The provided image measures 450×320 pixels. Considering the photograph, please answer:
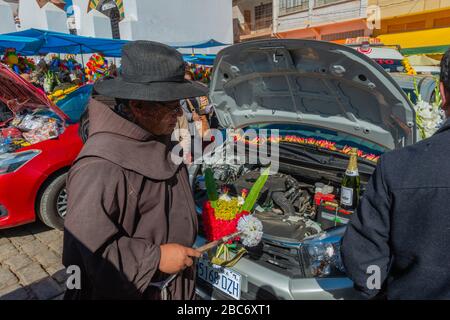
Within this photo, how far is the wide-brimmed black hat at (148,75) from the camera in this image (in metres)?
1.26

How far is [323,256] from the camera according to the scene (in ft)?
6.06

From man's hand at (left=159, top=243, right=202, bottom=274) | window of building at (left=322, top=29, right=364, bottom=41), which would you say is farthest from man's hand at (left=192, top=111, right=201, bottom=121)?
window of building at (left=322, top=29, right=364, bottom=41)

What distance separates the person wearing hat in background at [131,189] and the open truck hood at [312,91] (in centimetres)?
114

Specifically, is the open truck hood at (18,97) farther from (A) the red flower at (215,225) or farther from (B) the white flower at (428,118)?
(B) the white flower at (428,118)

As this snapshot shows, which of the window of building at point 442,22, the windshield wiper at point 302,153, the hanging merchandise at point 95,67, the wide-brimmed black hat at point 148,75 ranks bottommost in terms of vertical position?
the windshield wiper at point 302,153

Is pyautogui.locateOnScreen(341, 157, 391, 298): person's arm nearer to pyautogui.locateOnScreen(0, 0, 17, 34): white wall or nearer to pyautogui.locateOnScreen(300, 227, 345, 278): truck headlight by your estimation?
pyautogui.locateOnScreen(300, 227, 345, 278): truck headlight

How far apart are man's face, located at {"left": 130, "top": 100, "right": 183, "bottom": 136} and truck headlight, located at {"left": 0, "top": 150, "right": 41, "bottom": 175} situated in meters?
2.68

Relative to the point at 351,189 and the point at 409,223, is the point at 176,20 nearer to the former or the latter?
the point at 351,189

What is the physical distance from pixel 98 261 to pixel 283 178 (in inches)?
73.3

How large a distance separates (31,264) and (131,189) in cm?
271

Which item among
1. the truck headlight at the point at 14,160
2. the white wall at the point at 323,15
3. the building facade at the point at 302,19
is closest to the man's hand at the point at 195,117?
the truck headlight at the point at 14,160

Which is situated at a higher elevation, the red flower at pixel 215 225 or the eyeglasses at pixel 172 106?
the eyeglasses at pixel 172 106
